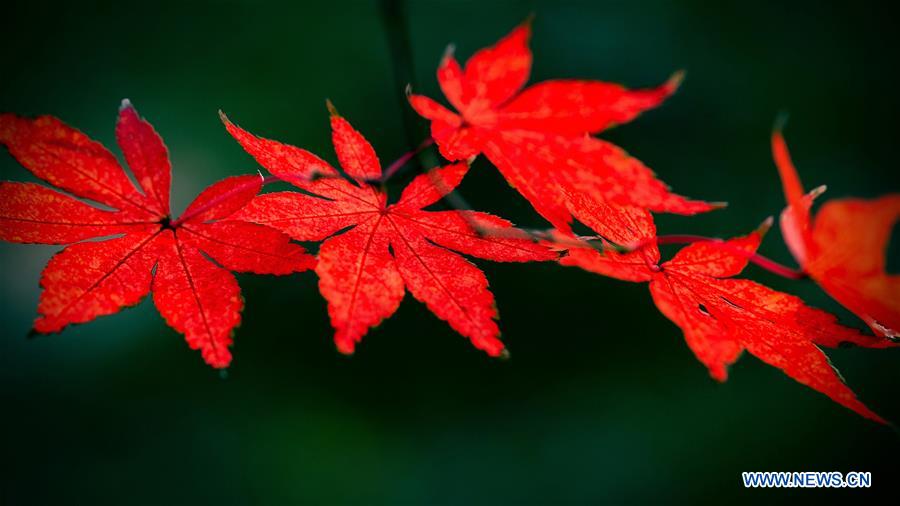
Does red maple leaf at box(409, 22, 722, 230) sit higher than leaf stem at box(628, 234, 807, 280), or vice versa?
red maple leaf at box(409, 22, 722, 230)

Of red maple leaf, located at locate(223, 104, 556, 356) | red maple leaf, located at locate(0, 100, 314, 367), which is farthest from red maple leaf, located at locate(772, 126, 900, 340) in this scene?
red maple leaf, located at locate(0, 100, 314, 367)

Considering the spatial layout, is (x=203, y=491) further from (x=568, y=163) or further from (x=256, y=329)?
(x=568, y=163)

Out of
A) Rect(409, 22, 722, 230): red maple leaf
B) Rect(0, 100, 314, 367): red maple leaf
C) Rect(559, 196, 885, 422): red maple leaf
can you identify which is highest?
Rect(0, 100, 314, 367): red maple leaf

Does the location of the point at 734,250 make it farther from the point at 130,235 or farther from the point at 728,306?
the point at 130,235

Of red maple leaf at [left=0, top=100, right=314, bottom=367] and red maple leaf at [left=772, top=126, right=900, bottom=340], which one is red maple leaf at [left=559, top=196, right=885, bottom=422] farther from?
red maple leaf at [left=0, top=100, right=314, bottom=367]

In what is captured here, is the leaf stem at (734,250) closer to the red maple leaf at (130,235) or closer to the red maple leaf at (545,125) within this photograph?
the red maple leaf at (545,125)

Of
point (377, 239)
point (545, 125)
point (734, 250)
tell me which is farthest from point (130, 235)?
point (734, 250)
